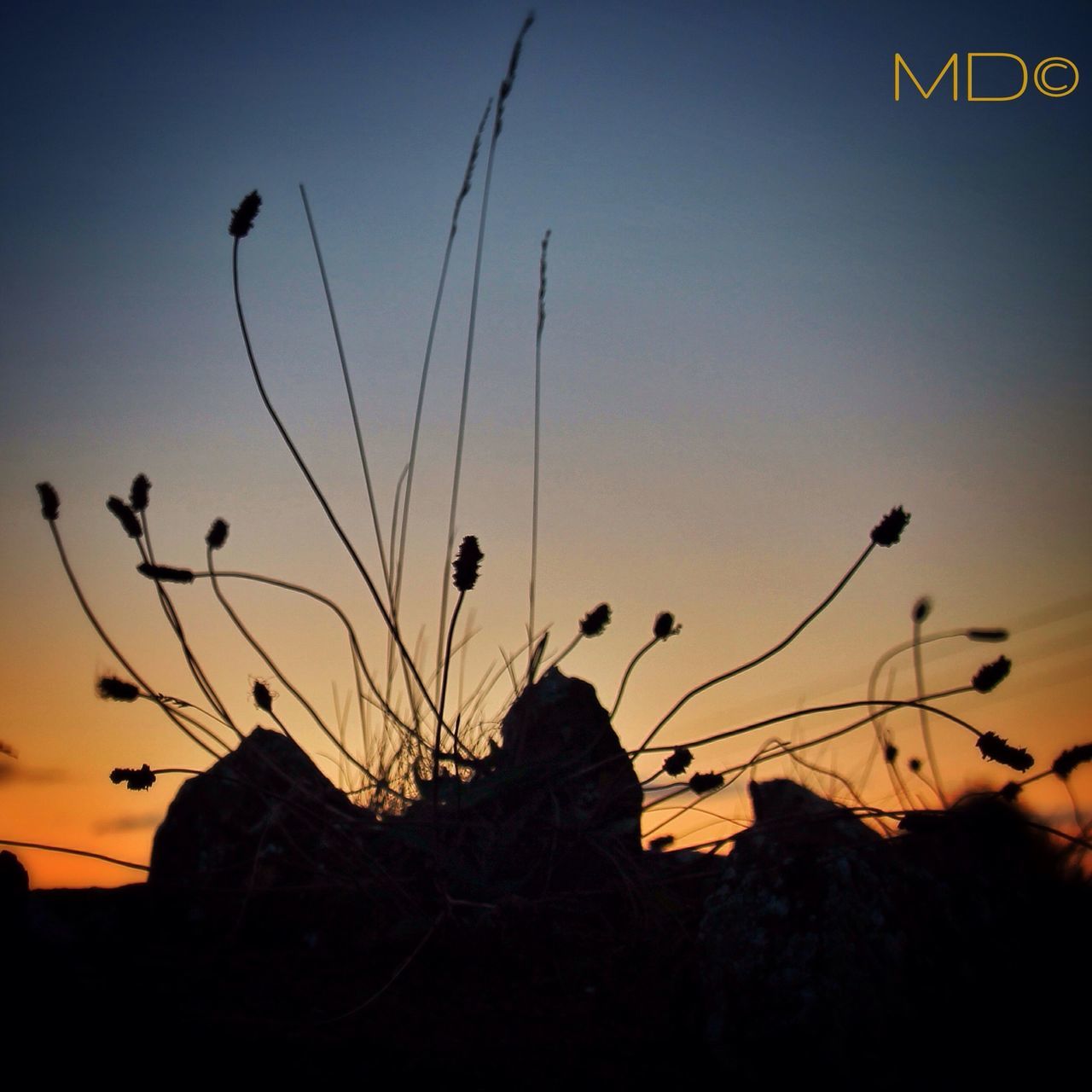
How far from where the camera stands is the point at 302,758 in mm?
3900

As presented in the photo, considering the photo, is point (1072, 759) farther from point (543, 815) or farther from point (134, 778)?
point (134, 778)

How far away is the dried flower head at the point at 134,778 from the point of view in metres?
2.74

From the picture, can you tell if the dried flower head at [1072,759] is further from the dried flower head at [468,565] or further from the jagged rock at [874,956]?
the dried flower head at [468,565]

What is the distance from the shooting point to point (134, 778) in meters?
2.75

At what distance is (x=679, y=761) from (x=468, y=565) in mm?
1104

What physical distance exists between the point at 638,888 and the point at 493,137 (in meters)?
2.71

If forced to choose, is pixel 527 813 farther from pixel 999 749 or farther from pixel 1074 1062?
pixel 1074 1062

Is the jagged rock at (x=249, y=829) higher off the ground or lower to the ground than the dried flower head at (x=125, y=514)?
lower

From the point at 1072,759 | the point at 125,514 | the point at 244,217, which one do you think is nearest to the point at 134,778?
the point at 125,514

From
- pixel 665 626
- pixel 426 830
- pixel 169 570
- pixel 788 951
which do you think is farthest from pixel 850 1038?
pixel 169 570

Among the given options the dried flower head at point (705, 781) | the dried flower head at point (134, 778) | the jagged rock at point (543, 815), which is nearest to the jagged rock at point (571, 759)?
the jagged rock at point (543, 815)

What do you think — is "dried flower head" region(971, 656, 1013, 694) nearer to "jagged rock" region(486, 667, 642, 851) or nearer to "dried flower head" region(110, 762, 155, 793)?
"jagged rock" region(486, 667, 642, 851)

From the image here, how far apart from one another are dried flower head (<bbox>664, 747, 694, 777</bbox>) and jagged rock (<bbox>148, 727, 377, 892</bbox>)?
3.59 feet

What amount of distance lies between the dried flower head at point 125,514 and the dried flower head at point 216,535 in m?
0.24
